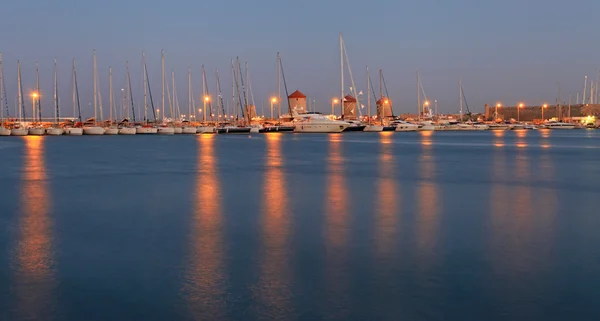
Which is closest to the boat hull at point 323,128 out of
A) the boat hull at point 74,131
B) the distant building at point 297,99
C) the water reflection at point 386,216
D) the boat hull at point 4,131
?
the boat hull at point 74,131

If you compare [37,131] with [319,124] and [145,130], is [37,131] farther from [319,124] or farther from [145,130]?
[319,124]

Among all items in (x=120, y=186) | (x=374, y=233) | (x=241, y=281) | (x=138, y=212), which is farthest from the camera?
(x=120, y=186)

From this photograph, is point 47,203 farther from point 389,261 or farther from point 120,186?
point 389,261

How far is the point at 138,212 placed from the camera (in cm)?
1321

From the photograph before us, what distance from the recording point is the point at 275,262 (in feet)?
27.5

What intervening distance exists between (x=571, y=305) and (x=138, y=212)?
923cm

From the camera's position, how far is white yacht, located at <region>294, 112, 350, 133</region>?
89.6 meters

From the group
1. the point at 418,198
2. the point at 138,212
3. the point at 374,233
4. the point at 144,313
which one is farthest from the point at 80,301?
the point at 418,198

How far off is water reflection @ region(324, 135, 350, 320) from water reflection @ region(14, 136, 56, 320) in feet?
9.54

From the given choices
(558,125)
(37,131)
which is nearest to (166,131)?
(37,131)

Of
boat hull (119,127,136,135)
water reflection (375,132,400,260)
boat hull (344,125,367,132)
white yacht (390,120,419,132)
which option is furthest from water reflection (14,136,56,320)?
white yacht (390,120,419,132)

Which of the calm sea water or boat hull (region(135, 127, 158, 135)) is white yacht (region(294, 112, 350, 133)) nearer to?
boat hull (region(135, 127, 158, 135))

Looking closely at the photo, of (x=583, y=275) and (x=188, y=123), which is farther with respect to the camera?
(x=188, y=123)

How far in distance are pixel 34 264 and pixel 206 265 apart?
2307mm
